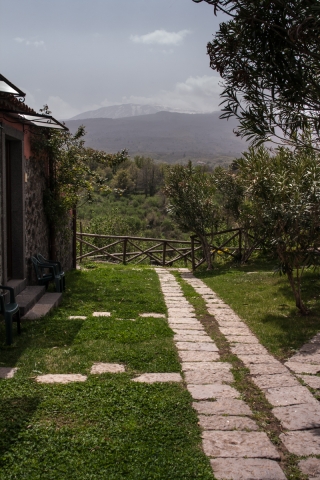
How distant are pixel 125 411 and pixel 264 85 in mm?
2541

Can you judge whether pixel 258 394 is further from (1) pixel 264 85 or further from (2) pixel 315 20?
(2) pixel 315 20

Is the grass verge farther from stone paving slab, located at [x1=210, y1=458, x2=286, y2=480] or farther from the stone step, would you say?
the stone step

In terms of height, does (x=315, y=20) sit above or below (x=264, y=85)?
above

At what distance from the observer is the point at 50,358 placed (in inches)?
181

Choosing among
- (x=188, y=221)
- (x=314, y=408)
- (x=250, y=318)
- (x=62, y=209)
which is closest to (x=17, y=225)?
(x=62, y=209)

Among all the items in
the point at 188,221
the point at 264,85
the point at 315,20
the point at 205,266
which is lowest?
the point at 205,266

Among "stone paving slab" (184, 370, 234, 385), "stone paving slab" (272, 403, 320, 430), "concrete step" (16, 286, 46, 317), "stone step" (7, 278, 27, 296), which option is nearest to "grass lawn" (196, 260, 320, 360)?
"stone paving slab" (184, 370, 234, 385)

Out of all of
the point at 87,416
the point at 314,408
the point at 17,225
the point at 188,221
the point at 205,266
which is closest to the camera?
the point at 87,416

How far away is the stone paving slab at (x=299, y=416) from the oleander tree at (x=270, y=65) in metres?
2.00

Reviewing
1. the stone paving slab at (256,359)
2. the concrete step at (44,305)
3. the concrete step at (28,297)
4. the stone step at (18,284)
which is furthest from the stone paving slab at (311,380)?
the stone step at (18,284)

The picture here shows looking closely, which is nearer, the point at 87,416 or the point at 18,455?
the point at 18,455

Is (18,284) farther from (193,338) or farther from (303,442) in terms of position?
(303,442)

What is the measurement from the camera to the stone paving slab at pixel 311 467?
2752mm

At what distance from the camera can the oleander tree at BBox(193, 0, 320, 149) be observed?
3.09 meters
